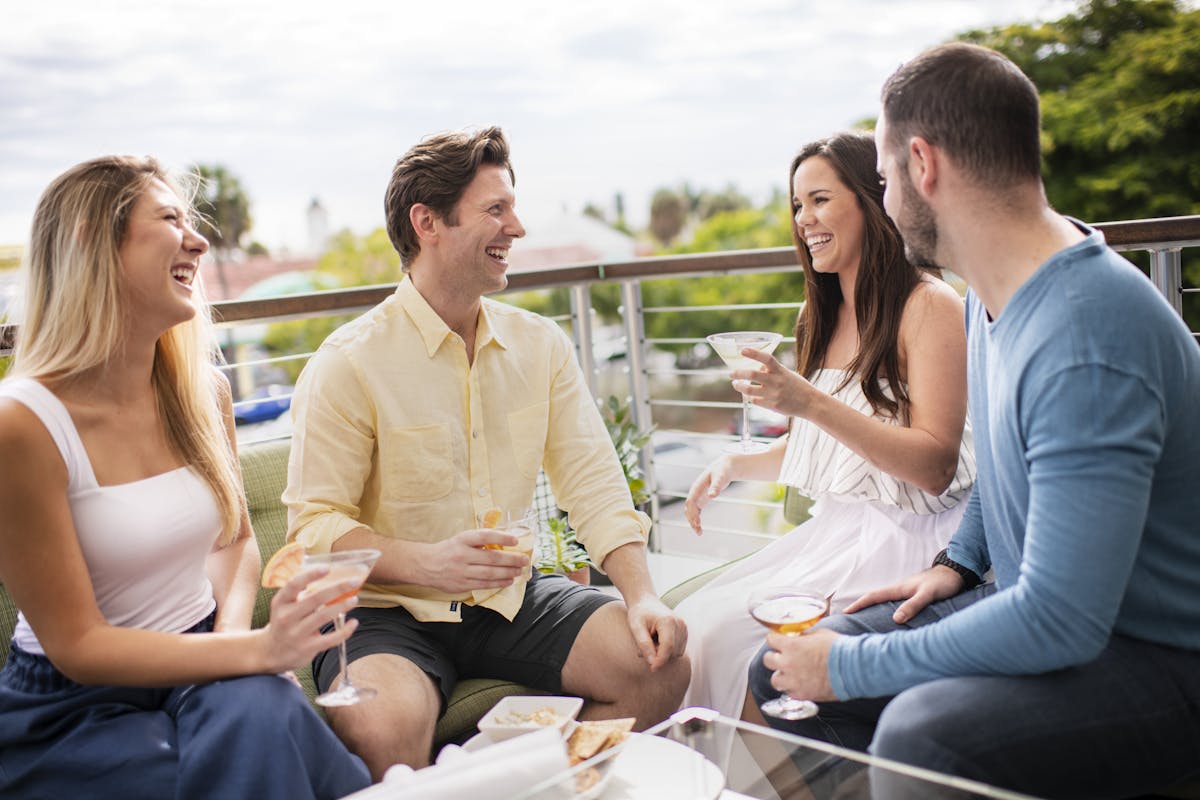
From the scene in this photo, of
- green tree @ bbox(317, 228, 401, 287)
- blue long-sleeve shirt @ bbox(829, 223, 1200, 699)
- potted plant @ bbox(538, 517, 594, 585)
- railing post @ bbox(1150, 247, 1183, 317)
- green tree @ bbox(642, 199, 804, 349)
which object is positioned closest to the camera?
blue long-sleeve shirt @ bbox(829, 223, 1200, 699)

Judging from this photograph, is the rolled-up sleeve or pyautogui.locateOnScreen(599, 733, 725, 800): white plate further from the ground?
the rolled-up sleeve

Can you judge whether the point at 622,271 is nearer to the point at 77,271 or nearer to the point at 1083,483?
the point at 77,271

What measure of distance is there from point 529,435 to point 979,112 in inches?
49.9

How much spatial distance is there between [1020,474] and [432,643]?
126 cm

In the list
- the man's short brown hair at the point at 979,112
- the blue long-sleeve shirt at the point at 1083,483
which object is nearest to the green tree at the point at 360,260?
the man's short brown hair at the point at 979,112

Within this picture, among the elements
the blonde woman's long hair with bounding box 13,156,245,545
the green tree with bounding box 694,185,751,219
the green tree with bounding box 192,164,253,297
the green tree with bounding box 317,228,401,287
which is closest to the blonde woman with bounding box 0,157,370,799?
the blonde woman's long hair with bounding box 13,156,245,545

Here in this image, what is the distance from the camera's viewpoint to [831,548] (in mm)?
2352

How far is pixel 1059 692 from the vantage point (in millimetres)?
1462

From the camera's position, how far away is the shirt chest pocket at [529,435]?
2420 millimetres

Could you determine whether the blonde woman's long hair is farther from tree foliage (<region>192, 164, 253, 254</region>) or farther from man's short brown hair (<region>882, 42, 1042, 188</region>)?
tree foliage (<region>192, 164, 253, 254</region>)

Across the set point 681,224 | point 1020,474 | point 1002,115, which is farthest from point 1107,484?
point 681,224

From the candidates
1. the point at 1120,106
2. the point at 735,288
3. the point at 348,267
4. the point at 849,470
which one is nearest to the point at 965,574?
the point at 849,470

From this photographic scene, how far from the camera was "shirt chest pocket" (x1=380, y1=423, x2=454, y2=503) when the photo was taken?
228cm

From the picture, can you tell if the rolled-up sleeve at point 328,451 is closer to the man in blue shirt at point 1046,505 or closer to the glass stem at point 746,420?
the glass stem at point 746,420
